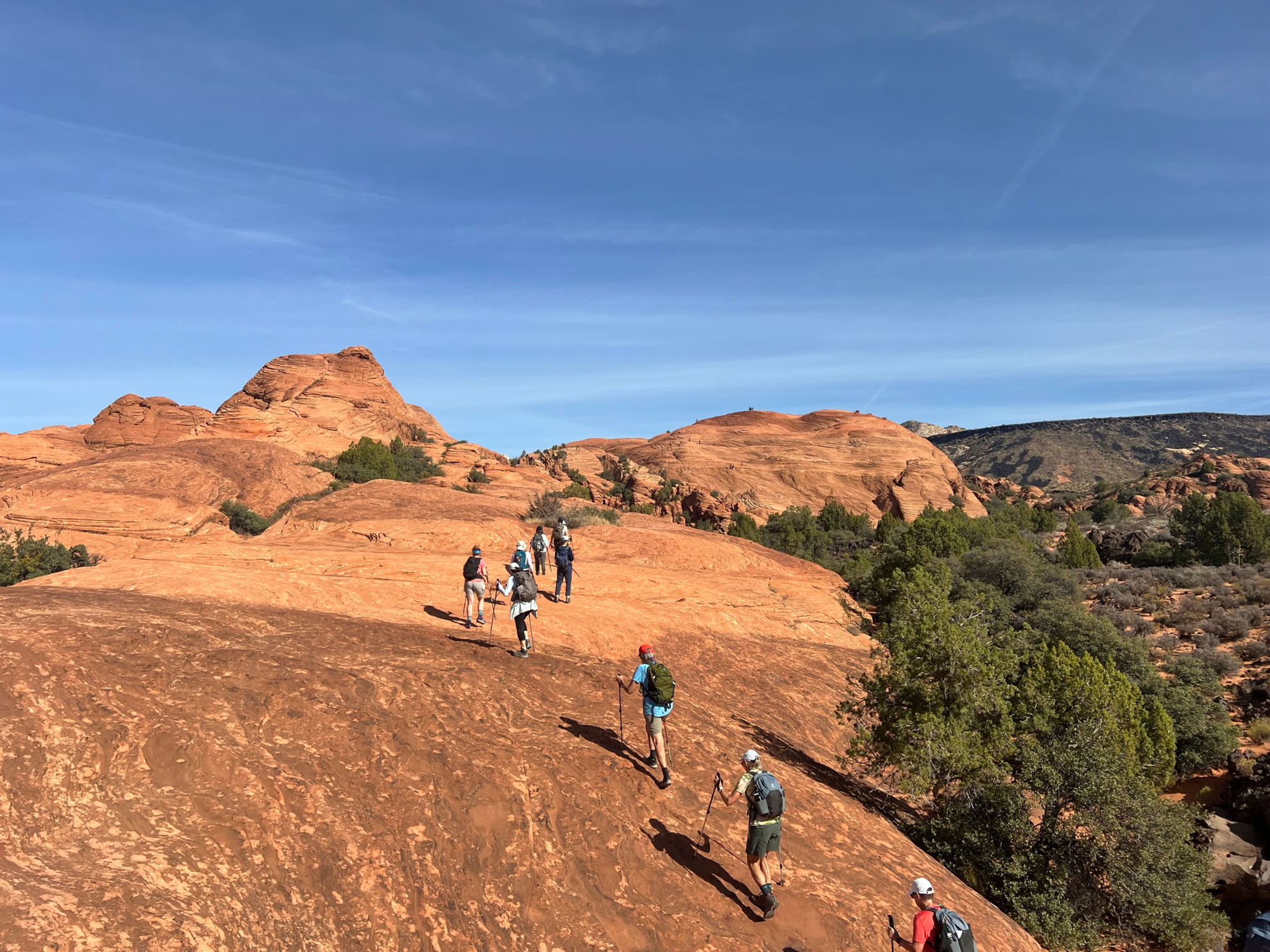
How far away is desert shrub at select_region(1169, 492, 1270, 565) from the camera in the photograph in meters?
48.8

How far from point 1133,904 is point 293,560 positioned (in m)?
21.5

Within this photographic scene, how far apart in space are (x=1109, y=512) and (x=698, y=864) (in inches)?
3416

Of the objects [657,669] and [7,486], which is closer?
[657,669]

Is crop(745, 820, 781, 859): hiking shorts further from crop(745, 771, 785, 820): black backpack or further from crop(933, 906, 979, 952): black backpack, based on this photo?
crop(933, 906, 979, 952): black backpack

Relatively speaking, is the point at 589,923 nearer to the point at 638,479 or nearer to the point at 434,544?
the point at 434,544

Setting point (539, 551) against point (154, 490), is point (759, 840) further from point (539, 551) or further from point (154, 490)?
point (154, 490)

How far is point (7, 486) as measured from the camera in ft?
114

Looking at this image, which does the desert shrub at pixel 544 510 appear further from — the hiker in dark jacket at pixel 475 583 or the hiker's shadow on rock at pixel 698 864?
the hiker's shadow on rock at pixel 698 864

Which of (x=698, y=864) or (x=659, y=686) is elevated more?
(x=659, y=686)

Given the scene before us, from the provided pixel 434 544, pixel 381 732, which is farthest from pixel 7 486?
pixel 381 732

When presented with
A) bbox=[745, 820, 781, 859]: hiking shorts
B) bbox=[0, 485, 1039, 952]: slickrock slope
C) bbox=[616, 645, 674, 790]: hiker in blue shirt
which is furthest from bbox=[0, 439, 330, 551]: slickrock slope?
bbox=[745, 820, 781, 859]: hiking shorts

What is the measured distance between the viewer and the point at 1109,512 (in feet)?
257

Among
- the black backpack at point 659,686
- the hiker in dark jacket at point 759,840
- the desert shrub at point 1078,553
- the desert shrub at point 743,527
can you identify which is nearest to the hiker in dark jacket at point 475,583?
the black backpack at point 659,686

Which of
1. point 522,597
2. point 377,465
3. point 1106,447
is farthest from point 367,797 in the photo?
point 1106,447
